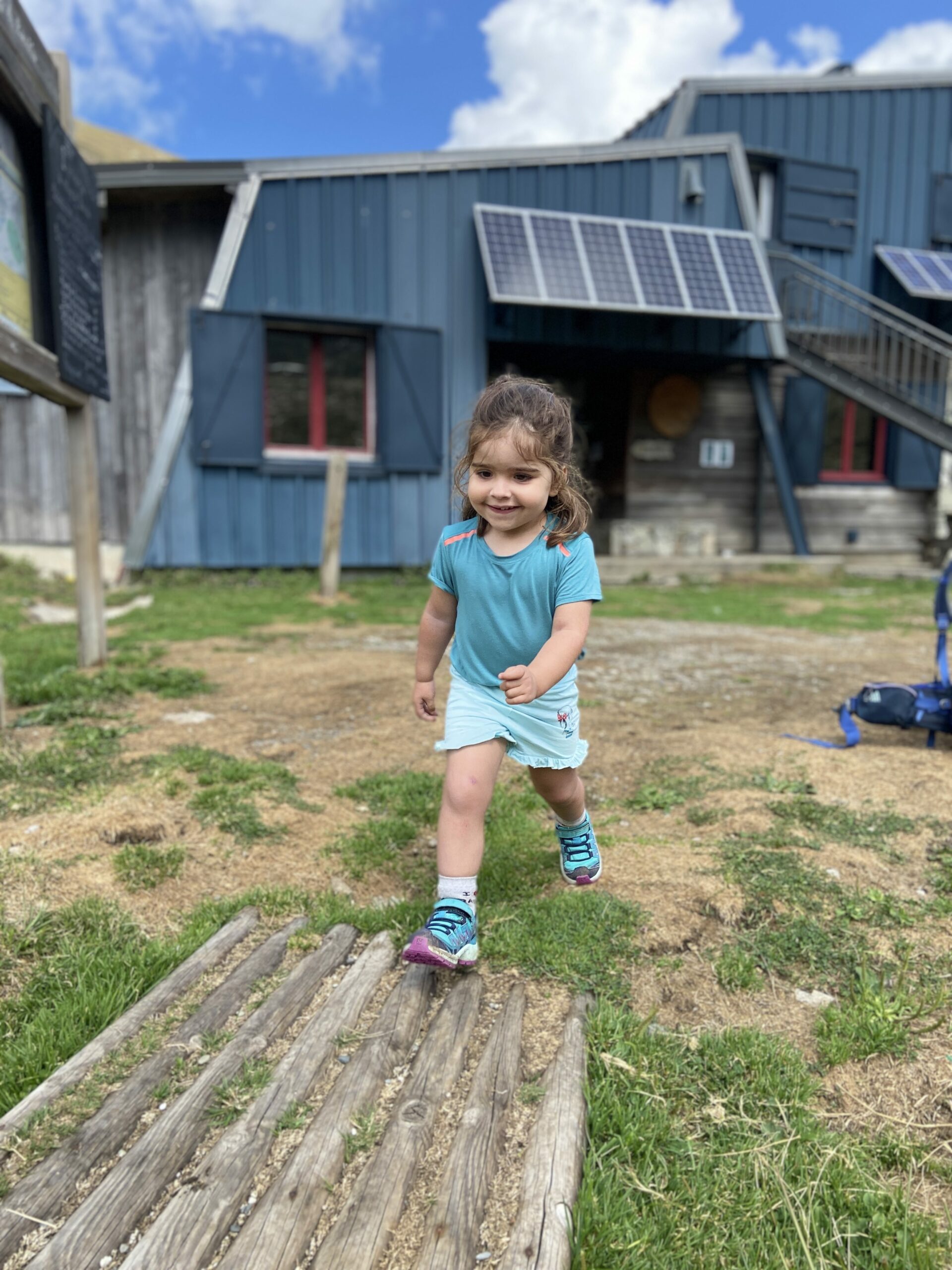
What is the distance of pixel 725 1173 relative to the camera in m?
1.54

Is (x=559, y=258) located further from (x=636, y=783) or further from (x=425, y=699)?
(x=425, y=699)

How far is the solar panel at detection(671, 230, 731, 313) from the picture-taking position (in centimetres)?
1030

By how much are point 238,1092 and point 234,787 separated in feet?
5.30

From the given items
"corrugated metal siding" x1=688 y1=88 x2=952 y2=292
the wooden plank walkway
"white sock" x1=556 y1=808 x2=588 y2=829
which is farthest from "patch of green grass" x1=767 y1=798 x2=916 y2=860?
"corrugated metal siding" x1=688 y1=88 x2=952 y2=292

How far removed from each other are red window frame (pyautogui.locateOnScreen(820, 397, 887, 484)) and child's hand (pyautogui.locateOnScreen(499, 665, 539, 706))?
1276 cm

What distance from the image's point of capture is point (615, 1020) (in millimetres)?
1922

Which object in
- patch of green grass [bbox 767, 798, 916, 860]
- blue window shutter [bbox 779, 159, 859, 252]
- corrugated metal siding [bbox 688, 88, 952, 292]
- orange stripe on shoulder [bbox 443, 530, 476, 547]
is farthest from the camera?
corrugated metal siding [bbox 688, 88, 952, 292]

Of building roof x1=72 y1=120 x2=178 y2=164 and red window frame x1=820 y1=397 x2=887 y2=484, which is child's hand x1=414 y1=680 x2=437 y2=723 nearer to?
red window frame x1=820 y1=397 x2=887 y2=484

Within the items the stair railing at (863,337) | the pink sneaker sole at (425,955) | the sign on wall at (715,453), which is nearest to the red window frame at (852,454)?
the stair railing at (863,337)

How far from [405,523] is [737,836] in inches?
315

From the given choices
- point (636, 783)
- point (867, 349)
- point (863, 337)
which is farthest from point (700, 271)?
point (636, 783)

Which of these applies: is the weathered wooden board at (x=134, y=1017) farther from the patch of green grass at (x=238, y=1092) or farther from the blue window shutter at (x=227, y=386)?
the blue window shutter at (x=227, y=386)

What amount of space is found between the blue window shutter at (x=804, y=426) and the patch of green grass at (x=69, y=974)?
12.3 meters

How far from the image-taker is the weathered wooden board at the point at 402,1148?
4.47 feet
